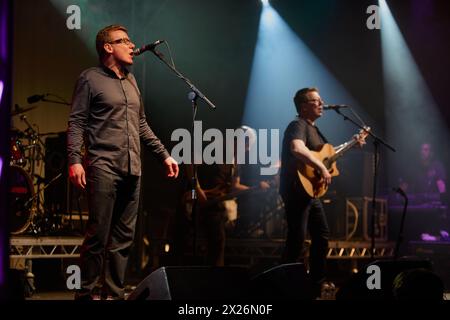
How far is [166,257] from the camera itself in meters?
8.12

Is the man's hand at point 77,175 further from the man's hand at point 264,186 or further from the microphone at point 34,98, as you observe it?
the man's hand at point 264,186

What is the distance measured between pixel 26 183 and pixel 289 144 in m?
3.26

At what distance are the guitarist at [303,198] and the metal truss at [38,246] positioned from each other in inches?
96.8

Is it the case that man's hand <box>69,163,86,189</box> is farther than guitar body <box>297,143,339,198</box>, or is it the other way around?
guitar body <box>297,143,339,198</box>

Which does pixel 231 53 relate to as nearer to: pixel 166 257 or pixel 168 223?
pixel 168 223

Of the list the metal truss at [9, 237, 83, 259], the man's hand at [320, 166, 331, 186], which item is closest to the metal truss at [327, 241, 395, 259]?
the man's hand at [320, 166, 331, 186]

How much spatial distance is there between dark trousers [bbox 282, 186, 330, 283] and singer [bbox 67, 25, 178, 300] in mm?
1800

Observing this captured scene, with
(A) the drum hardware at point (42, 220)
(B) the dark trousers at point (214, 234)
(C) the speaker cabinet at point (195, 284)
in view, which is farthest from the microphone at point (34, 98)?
(C) the speaker cabinet at point (195, 284)

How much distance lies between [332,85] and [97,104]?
6.38 metres

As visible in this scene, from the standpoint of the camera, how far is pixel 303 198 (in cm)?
601

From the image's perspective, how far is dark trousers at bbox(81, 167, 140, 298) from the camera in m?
4.41

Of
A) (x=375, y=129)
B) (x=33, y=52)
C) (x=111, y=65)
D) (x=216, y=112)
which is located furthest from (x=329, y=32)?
(x=111, y=65)

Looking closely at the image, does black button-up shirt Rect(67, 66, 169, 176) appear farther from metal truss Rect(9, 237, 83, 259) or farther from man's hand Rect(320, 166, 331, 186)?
metal truss Rect(9, 237, 83, 259)

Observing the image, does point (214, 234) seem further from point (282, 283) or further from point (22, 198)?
point (282, 283)
